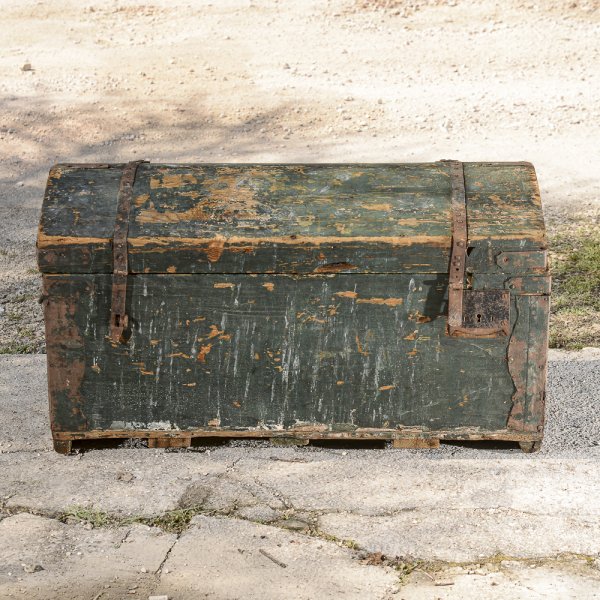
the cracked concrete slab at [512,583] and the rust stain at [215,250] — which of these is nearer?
the cracked concrete slab at [512,583]

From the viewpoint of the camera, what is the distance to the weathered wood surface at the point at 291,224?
3.41 m

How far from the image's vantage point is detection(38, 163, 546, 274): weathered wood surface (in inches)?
134

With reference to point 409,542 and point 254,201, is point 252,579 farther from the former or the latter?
point 254,201

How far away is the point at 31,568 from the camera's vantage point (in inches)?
122

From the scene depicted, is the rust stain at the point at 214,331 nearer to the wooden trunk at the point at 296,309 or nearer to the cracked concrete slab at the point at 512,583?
the wooden trunk at the point at 296,309

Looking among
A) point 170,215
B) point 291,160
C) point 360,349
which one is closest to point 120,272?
point 170,215

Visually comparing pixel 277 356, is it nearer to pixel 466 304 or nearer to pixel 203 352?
pixel 203 352

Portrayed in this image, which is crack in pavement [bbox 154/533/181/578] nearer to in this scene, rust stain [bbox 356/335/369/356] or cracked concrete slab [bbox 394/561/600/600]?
cracked concrete slab [bbox 394/561/600/600]

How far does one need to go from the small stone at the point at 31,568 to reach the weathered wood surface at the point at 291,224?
932 mm

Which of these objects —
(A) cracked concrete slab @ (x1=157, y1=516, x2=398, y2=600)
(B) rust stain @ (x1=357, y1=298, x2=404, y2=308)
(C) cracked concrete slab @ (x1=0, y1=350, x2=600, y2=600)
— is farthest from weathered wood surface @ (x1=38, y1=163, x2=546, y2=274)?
(A) cracked concrete slab @ (x1=157, y1=516, x2=398, y2=600)

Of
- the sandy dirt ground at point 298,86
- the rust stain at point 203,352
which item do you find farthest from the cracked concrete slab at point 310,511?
the sandy dirt ground at point 298,86

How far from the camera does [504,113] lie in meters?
8.89

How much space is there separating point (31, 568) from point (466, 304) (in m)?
1.56

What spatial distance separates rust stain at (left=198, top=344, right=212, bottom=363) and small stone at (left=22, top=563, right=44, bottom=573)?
0.84 meters
